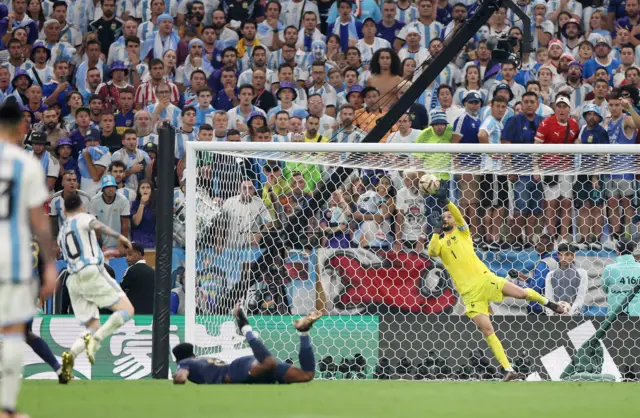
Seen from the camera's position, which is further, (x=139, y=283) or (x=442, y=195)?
(x=139, y=283)

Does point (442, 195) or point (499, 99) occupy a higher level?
point (499, 99)

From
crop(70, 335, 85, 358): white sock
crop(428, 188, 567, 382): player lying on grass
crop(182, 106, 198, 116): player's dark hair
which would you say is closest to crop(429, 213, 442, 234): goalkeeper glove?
crop(428, 188, 567, 382): player lying on grass

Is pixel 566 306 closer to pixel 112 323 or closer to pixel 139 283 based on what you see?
pixel 112 323

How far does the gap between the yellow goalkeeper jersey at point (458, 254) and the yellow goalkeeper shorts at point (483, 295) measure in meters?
0.11

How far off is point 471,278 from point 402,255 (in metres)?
0.86

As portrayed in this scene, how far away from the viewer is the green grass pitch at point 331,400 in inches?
303

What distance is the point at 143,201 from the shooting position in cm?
1484

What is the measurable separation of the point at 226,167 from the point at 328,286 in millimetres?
1744

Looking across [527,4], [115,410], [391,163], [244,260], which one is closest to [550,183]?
[391,163]

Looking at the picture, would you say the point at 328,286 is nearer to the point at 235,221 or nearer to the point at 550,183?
the point at 235,221

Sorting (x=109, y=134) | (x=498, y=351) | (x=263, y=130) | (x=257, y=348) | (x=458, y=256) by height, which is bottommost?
(x=498, y=351)

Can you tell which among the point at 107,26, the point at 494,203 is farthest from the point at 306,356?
the point at 107,26

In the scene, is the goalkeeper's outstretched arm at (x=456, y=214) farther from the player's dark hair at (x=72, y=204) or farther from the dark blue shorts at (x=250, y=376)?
the player's dark hair at (x=72, y=204)

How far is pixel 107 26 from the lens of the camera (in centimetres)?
1830
